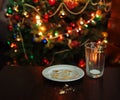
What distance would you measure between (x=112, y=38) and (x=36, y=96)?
1.05 m

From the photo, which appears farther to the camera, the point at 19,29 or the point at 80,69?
the point at 19,29

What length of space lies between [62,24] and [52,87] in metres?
1.28

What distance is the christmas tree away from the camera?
217 centimetres

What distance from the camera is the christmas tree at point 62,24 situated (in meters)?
2.17

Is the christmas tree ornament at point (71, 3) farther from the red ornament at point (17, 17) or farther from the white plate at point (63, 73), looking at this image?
the white plate at point (63, 73)

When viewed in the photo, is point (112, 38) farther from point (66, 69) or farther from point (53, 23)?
point (66, 69)

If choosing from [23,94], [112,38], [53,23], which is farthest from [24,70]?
[53,23]

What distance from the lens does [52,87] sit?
0.97 metres

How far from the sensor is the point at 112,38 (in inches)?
70.6

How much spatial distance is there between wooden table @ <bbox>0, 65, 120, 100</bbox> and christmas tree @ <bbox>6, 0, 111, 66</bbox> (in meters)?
1.10

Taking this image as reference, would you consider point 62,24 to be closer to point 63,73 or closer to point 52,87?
point 63,73

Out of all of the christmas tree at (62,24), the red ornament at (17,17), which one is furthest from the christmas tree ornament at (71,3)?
the red ornament at (17,17)

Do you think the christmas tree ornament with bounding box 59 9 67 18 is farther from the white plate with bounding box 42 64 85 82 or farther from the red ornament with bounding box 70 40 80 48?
the white plate with bounding box 42 64 85 82

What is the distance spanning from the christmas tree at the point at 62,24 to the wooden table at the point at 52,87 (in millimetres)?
1098
